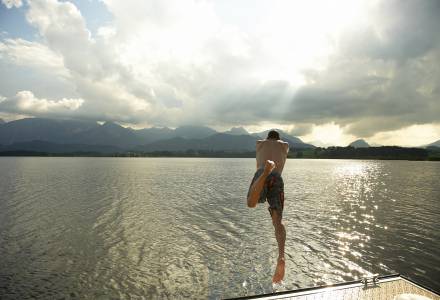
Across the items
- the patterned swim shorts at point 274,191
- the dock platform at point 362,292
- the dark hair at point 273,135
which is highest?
the dark hair at point 273,135

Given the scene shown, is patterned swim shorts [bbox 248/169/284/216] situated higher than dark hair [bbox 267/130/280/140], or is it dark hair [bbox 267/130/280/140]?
dark hair [bbox 267/130/280/140]

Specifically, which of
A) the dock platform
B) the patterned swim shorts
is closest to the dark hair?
the patterned swim shorts

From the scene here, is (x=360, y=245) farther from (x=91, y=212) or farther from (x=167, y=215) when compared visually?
(x=91, y=212)

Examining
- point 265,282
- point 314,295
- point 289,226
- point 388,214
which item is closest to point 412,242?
point 289,226

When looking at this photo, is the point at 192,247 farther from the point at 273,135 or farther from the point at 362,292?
the point at 273,135

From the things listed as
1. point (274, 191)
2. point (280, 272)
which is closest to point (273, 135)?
point (274, 191)

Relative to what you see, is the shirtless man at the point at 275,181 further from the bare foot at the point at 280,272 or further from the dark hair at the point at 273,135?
the bare foot at the point at 280,272

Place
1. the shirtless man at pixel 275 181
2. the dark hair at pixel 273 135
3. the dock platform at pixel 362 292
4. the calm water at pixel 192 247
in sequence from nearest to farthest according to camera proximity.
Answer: the shirtless man at pixel 275 181 → the dark hair at pixel 273 135 → the dock platform at pixel 362 292 → the calm water at pixel 192 247

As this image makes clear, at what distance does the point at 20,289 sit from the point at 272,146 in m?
18.6

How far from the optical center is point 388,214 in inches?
1583

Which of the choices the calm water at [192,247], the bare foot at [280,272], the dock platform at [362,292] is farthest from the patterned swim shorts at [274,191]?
the calm water at [192,247]

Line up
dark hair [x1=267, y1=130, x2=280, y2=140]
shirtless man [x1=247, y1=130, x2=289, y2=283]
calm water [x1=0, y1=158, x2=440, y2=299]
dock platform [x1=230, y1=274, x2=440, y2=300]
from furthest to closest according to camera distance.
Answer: calm water [x1=0, y1=158, x2=440, y2=299]
dock platform [x1=230, y1=274, x2=440, y2=300]
dark hair [x1=267, y1=130, x2=280, y2=140]
shirtless man [x1=247, y1=130, x2=289, y2=283]

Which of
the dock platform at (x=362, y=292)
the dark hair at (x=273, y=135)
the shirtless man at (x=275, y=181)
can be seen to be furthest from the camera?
the dock platform at (x=362, y=292)

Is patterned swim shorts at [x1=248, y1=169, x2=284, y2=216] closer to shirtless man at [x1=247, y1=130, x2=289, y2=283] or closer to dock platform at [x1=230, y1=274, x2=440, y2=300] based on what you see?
shirtless man at [x1=247, y1=130, x2=289, y2=283]
